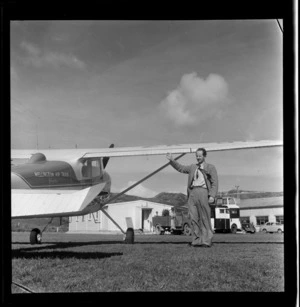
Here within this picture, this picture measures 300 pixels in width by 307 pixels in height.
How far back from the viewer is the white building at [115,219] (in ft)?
30.5

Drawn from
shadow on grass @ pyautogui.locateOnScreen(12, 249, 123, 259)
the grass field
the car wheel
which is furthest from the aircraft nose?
the car wheel

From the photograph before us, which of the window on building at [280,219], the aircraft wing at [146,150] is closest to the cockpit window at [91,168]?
the aircraft wing at [146,150]

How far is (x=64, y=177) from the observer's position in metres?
8.15

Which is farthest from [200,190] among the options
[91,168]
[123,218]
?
[123,218]

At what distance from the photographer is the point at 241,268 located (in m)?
5.00

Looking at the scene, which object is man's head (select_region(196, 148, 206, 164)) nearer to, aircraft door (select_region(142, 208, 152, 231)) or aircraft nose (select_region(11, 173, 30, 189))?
aircraft door (select_region(142, 208, 152, 231))

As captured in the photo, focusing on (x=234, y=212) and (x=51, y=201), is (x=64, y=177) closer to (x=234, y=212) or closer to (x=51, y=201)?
(x=51, y=201)

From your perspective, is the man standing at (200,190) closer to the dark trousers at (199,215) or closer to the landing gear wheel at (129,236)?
the dark trousers at (199,215)

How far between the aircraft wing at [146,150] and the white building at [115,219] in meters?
1.27

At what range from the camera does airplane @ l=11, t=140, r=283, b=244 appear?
256 inches
